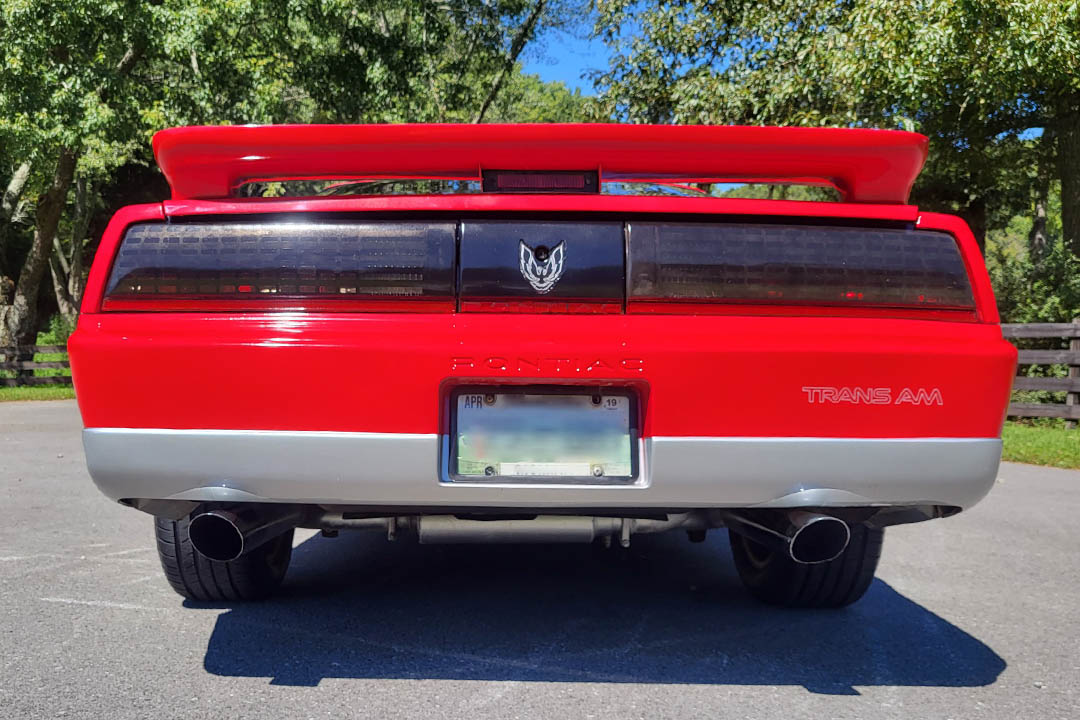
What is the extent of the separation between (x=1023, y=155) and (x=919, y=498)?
64.6ft

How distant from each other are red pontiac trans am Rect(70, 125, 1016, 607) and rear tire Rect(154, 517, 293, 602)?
64 cm

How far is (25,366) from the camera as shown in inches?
754

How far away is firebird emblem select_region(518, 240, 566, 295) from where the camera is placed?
284cm

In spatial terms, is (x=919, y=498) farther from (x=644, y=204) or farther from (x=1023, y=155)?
(x=1023, y=155)

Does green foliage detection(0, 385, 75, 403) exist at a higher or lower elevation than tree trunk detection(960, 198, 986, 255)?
lower

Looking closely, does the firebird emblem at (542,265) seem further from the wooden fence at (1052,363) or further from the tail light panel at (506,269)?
the wooden fence at (1052,363)

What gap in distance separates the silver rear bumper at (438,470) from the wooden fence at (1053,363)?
9583 mm

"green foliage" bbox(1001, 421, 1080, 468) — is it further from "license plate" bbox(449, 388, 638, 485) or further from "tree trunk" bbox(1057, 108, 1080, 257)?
"license plate" bbox(449, 388, 638, 485)

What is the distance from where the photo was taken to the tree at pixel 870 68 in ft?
37.4

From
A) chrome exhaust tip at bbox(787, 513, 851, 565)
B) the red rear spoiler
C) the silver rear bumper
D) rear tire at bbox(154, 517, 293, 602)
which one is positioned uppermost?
the red rear spoiler

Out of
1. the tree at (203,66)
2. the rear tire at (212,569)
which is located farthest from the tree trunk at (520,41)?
the rear tire at (212,569)

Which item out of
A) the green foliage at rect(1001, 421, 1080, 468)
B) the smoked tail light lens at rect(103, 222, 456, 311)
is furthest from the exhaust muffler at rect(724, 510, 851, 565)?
the green foliage at rect(1001, 421, 1080, 468)

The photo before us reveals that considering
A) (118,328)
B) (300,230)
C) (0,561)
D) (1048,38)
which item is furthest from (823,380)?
(1048,38)

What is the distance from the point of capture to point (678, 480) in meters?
2.75
